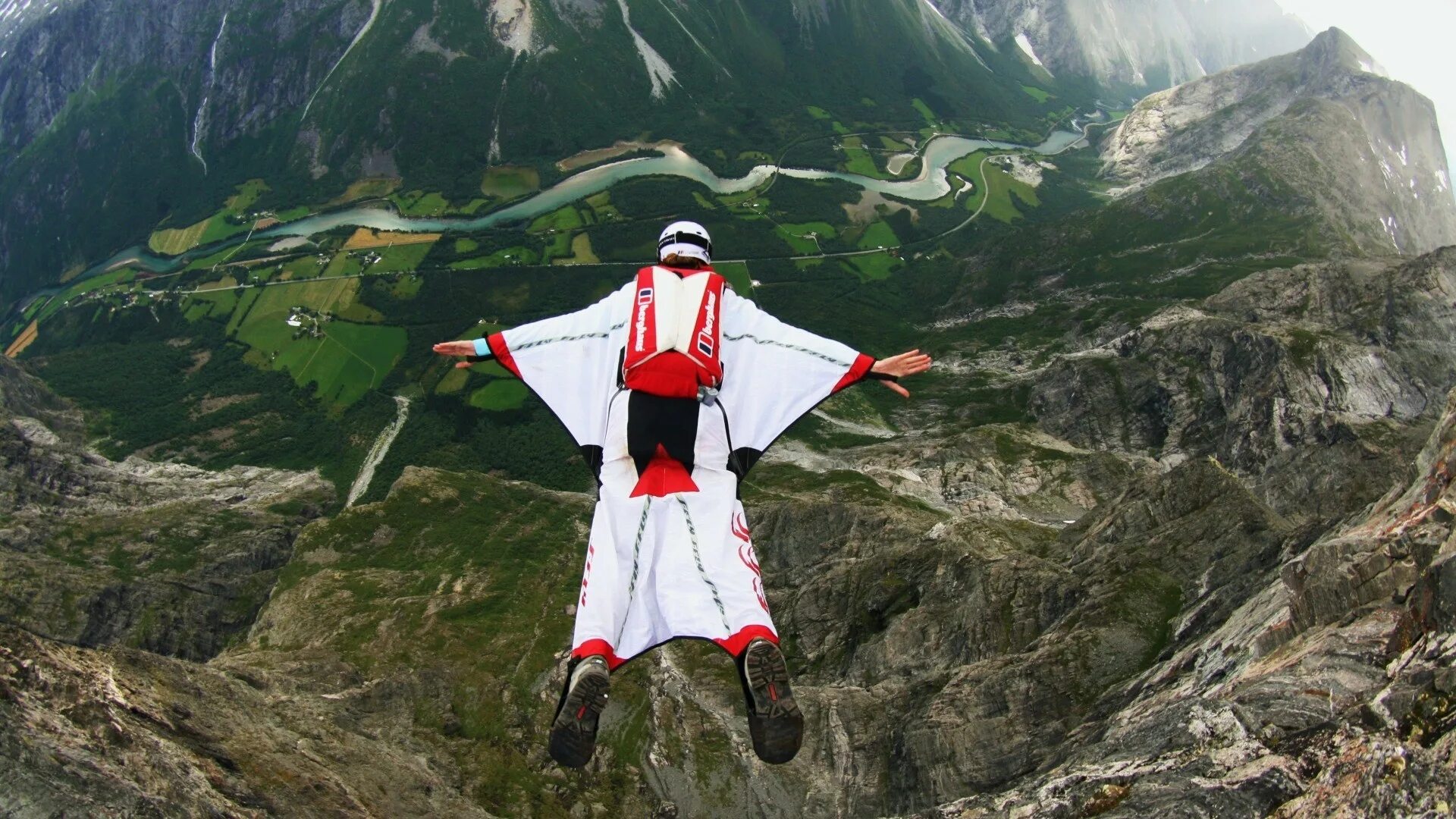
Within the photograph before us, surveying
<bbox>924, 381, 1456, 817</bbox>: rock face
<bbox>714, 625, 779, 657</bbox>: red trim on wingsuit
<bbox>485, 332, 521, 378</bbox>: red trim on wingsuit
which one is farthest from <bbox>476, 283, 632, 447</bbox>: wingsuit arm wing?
<bbox>924, 381, 1456, 817</bbox>: rock face

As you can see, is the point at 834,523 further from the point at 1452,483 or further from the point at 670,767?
the point at 1452,483

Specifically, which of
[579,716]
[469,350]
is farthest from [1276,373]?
[579,716]

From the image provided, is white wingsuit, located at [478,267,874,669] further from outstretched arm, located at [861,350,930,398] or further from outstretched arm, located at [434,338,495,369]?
outstretched arm, located at [861,350,930,398]

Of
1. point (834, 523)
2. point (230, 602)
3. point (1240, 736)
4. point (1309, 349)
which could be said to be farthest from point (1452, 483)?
point (230, 602)

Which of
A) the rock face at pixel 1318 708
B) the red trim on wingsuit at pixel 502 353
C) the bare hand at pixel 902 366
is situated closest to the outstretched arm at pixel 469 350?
the red trim on wingsuit at pixel 502 353

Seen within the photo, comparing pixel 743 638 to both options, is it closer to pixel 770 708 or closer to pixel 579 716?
pixel 770 708

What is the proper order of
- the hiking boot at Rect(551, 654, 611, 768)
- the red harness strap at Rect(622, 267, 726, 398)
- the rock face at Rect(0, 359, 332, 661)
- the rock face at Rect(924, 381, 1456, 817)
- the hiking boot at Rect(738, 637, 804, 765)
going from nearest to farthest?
the rock face at Rect(924, 381, 1456, 817)
the hiking boot at Rect(551, 654, 611, 768)
the hiking boot at Rect(738, 637, 804, 765)
the red harness strap at Rect(622, 267, 726, 398)
the rock face at Rect(0, 359, 332, 661)
